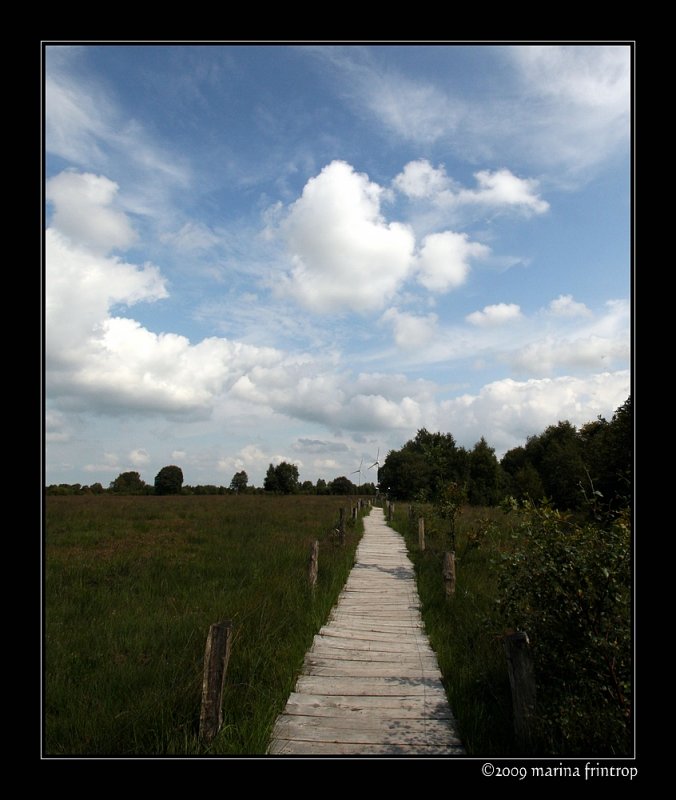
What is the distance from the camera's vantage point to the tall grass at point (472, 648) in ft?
13.6

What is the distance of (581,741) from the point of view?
3486 millimetres

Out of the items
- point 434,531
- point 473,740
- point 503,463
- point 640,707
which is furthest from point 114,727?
point 503,463

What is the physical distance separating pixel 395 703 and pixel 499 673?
128cm

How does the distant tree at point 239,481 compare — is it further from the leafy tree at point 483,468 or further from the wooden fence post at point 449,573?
the wooden fence post at point 449,573

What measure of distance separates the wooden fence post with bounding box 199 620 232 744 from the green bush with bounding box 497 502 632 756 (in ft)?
8.25

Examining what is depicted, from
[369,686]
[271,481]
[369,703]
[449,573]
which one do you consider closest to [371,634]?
[369,686]

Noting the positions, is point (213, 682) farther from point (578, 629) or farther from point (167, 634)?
point (578, 629)

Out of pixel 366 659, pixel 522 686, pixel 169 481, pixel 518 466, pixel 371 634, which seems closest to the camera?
pixel 522 686

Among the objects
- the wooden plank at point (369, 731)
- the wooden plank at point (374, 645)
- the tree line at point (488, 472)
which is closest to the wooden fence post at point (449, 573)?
the wooden plank at point (374, 645)

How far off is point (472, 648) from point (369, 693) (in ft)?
6.22

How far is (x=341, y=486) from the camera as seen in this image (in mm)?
93188

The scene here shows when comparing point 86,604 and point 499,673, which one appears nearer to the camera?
point 499,673
